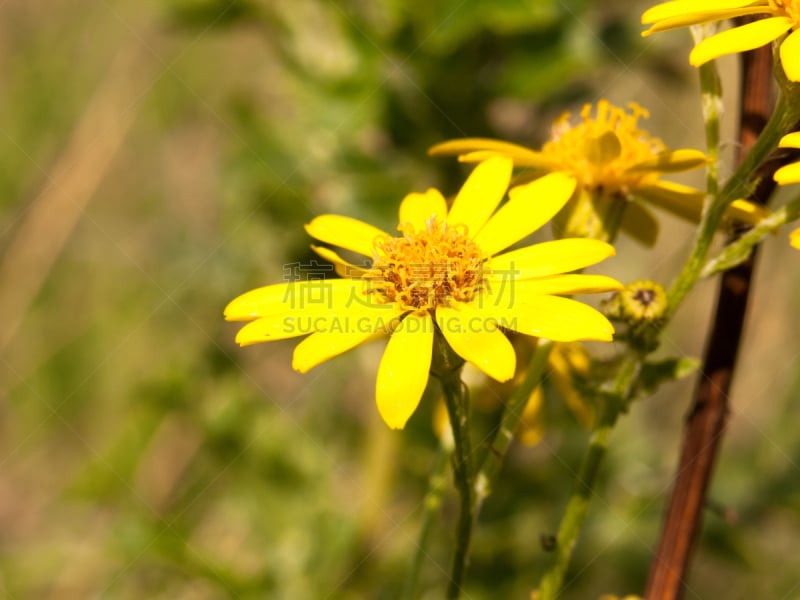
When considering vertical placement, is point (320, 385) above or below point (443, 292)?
below

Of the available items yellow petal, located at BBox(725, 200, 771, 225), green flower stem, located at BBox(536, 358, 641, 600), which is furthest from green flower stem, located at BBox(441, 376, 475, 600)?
yellow petal, located at BBox(725, 200, 771, 225)

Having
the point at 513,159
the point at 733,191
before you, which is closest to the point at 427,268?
the point at 513,159

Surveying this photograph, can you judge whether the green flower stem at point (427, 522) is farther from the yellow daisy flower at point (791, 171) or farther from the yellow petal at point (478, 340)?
the yellow daisy flower at point (791, 171)

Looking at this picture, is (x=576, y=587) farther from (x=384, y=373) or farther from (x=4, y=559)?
(x=4, y=559)

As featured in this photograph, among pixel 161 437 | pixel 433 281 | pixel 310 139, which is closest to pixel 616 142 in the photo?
pixel 433 281

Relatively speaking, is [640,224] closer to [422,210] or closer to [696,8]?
[422,210]

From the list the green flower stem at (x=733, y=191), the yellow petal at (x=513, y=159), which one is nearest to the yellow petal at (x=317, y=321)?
the yellow petal at (x=513, y=159)
